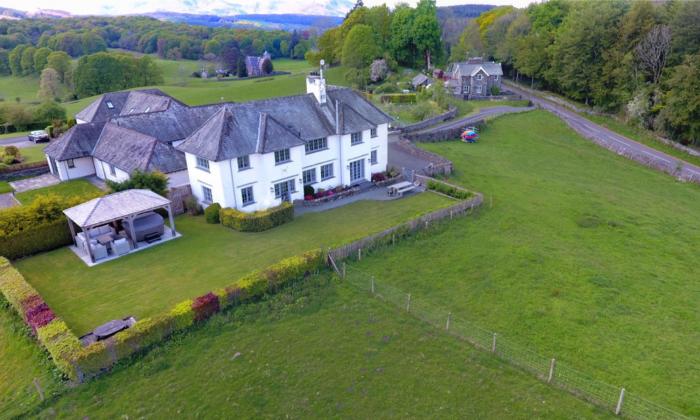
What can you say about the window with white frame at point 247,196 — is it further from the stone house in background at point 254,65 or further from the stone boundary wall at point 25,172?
the stone house in background at point 254,65

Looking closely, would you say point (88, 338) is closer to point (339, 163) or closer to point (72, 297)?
point (72, 297)

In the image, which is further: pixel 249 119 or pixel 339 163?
pixel 339 163

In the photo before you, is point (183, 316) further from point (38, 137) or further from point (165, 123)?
point (38, 137)

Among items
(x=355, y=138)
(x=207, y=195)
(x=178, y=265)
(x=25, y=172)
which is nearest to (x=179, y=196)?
(x=207, y=195)

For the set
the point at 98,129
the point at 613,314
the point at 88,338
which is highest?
the point at 98,129

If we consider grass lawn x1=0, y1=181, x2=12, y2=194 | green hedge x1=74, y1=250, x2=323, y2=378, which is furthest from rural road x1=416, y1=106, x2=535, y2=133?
grass lawn x1=0, y1=181, x2=12, y2=194

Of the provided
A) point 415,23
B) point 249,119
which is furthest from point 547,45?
point 249,119
